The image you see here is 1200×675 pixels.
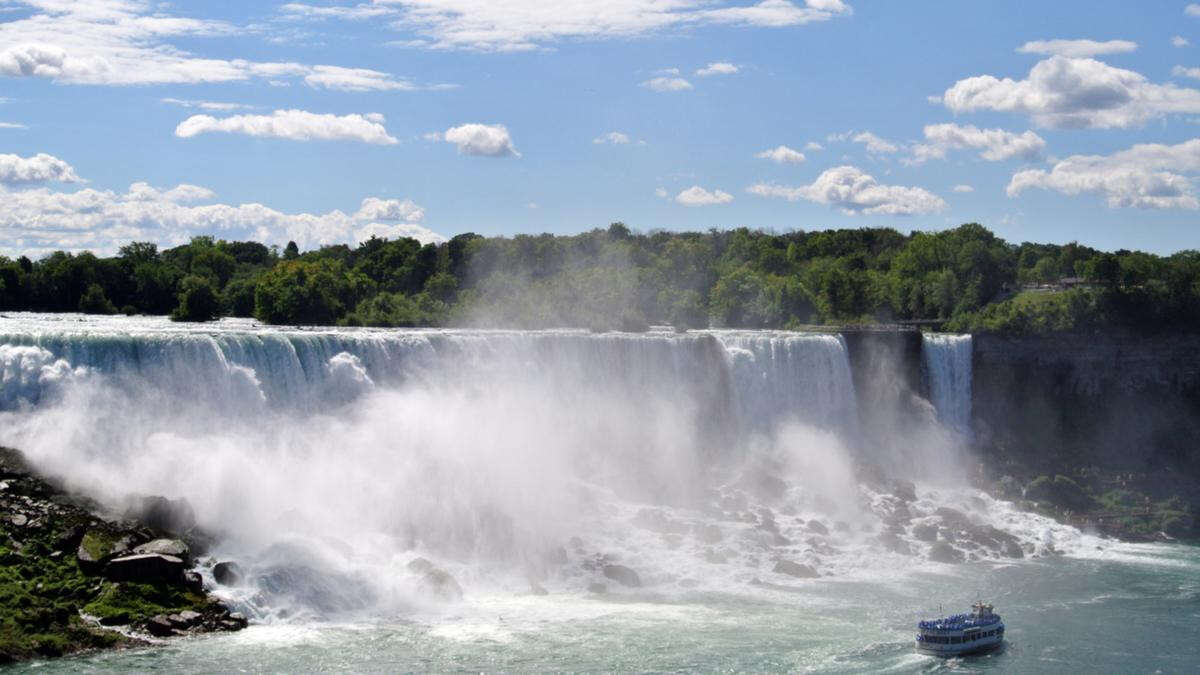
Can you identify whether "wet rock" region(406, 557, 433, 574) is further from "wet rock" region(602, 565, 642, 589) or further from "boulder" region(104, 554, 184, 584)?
"boulder" region(104, 554, 184, 584)

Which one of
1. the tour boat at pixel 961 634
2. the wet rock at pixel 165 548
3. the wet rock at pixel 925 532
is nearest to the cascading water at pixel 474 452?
the wet rock at pixel 925 532

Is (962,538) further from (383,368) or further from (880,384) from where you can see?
(383,368)

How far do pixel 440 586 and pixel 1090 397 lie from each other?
3056 cm

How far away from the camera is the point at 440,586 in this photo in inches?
1147

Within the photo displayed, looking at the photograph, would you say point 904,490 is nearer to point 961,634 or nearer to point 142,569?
point 961,634

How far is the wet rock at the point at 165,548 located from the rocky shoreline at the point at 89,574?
0.03 meters

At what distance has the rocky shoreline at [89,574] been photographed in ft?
80.8

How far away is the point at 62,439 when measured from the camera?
30.9 m

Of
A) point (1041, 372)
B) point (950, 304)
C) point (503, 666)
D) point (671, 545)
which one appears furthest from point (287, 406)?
point (950, 304)

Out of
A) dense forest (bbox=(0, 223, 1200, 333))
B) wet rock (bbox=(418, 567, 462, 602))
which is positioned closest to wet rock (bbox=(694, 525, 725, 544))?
wet rock (bbox=(418, 567, 462, 602))

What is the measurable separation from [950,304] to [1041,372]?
376 inches

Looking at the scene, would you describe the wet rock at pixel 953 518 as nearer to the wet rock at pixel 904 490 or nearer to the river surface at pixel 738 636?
the wet rock at pixel 904 490

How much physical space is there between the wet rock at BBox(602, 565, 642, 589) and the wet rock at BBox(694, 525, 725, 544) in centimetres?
377

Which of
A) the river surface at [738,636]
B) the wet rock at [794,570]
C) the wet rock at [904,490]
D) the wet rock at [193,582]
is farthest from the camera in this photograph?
the wet rock at [904,490]
